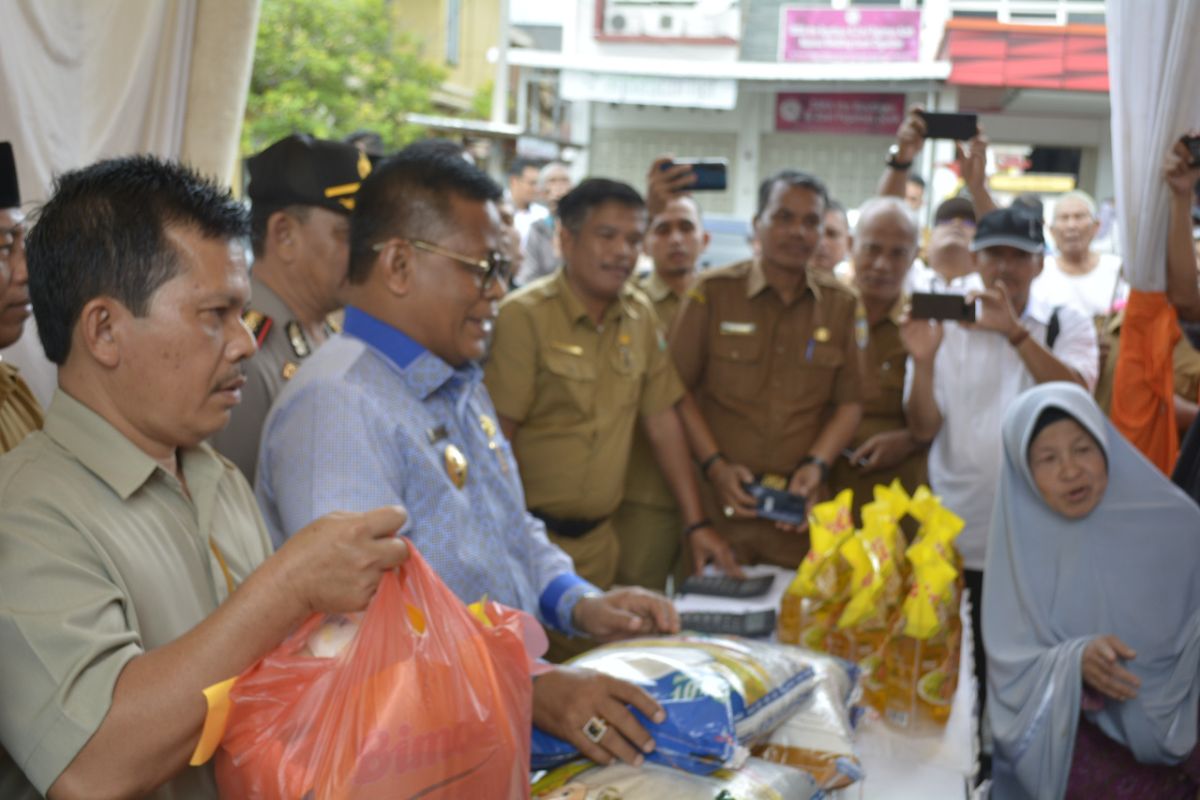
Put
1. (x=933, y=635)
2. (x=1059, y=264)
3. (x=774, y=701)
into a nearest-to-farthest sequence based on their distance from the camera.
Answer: (x=774, y=701)
(x=933, y=635)
(x=1059, y=264)

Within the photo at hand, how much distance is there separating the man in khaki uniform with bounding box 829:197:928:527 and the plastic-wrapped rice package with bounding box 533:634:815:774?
191cm

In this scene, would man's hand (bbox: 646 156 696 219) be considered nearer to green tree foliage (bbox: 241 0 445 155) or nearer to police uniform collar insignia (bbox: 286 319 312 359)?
police uniform collar insignia (bbox: 286 319 312 359)

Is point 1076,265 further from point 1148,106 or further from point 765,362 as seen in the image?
point 1148,106

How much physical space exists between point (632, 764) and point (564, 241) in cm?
215

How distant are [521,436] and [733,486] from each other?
699 millimetres

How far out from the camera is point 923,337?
3449 mm

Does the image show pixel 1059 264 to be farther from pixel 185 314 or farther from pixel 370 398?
pixel 185 314

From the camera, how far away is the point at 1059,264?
5637 mm

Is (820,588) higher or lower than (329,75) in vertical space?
lower

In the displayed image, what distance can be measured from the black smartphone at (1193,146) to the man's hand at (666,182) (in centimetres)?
172

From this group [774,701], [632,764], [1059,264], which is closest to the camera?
[632,764]

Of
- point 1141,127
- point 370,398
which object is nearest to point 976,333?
point 1141,127

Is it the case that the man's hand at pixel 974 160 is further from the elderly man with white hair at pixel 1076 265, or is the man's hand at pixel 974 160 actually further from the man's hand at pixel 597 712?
the man's hand at pixel 597 712

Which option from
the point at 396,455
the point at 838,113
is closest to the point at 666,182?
the point at 396,455
